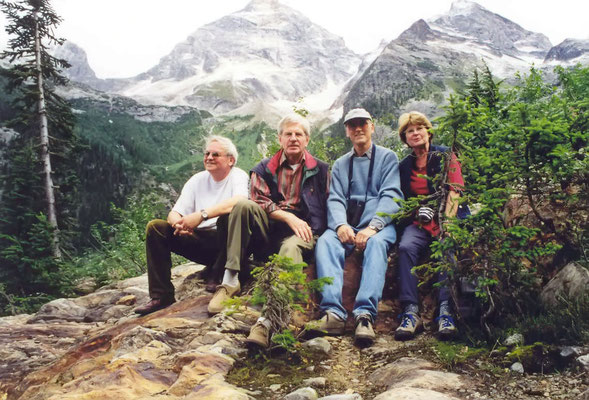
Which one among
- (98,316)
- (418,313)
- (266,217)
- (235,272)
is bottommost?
(98,316)

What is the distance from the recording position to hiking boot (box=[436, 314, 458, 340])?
421cm

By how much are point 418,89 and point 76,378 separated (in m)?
131

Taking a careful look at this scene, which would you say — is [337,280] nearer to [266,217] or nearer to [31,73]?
[266,217]

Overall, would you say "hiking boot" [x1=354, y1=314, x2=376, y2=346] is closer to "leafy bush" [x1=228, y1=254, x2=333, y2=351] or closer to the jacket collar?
"leafy bush" [x1=228, y1=254, x2=333, y2=351]

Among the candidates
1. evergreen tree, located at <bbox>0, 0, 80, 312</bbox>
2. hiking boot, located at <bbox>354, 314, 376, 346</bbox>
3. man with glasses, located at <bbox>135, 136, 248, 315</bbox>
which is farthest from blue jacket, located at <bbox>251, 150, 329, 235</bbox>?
evergreen tree, located at <bbox>0, 0, 80, 312</bbox>

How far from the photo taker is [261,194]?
227 inches

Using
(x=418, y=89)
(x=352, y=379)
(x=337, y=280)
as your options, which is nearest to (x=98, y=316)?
(x=337, y=280)

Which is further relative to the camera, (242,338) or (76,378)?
(242,338)

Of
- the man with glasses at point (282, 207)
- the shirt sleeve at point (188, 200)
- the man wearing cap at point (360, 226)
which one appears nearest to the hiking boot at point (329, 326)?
the man wearing cap at point (360, 226)

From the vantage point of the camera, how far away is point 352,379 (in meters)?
3.80

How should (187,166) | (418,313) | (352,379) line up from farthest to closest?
1. (187,166)
2. (418,313)
3. (352,379)

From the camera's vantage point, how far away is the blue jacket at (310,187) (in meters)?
5.76

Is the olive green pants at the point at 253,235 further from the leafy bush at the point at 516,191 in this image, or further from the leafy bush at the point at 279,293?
the leafy bush at the point at 516,191

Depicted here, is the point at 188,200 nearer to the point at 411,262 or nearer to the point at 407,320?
the point at 411,262
